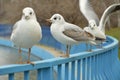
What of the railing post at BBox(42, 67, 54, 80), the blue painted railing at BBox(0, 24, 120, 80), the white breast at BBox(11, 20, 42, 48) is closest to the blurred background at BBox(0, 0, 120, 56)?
the blue painted railing at BBox(0, 24, 120, 80)

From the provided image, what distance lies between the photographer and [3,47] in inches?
978

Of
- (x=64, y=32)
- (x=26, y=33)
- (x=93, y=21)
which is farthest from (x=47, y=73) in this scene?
(x=93, y=21)

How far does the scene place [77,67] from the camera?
5.21 meters

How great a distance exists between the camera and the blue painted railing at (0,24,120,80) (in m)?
3.88

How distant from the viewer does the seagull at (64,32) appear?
4.80m

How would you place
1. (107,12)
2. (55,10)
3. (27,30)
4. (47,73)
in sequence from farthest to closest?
(55,10)
(107,12)
(47,73)
(27,30)

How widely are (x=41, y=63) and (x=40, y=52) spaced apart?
14.7 metres

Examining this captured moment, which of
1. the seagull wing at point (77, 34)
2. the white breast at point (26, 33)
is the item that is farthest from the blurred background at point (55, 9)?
the white breast at point (26, 33)

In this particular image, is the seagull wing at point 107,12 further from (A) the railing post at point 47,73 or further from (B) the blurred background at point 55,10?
(B) the blurred background at point 55,10

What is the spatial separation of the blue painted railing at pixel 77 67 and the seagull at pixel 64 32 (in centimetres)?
20

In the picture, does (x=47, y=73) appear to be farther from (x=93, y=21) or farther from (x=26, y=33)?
(x=93, y=21)

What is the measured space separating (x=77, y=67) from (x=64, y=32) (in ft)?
1.93

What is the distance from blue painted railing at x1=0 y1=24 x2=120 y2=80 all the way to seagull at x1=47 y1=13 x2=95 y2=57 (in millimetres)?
196

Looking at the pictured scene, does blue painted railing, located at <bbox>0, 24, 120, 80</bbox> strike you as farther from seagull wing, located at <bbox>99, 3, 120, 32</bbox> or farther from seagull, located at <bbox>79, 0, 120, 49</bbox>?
seagull wing, located at <bbox>99, 3, 120, 32</bbox>
